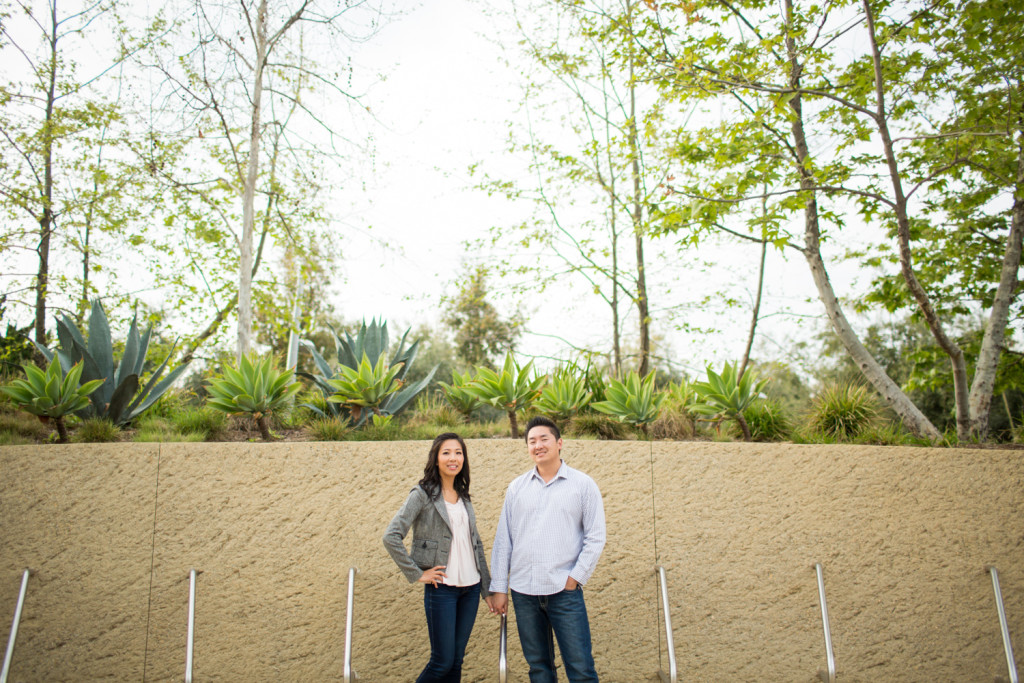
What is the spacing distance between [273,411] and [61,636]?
6.31 ft

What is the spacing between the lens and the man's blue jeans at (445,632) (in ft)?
9.53

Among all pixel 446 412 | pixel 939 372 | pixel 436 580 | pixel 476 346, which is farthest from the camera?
pixel 476 346

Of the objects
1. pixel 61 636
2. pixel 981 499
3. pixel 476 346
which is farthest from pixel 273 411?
pixel 476 346

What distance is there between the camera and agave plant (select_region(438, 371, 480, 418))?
5465mm

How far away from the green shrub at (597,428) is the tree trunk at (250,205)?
402 cm

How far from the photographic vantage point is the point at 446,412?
5.53 m

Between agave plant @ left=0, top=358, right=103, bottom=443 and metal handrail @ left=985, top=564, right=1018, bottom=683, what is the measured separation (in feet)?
21.0

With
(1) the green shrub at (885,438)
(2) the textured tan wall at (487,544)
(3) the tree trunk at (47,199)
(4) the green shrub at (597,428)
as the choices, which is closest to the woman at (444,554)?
(2) the textured tan wall at (487,544)

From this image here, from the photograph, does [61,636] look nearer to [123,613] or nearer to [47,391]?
[123,613]

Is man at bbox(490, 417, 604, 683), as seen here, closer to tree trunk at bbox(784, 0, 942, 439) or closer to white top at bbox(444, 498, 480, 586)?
white top at bbox(444, 498, 480, 586)

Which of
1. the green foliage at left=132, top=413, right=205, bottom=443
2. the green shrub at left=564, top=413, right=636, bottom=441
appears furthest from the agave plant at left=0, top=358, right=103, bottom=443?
the green shrub at left=564, top=413, right=636, bottom=441

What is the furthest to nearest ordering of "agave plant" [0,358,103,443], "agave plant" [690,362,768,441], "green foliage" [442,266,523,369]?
"green foliage" [442,266,523,369] < "agave plant" [690,362,768,441] < "agave plant" [0,358,103,443]

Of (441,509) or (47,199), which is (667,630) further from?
(47,199)

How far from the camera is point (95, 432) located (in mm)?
4461
